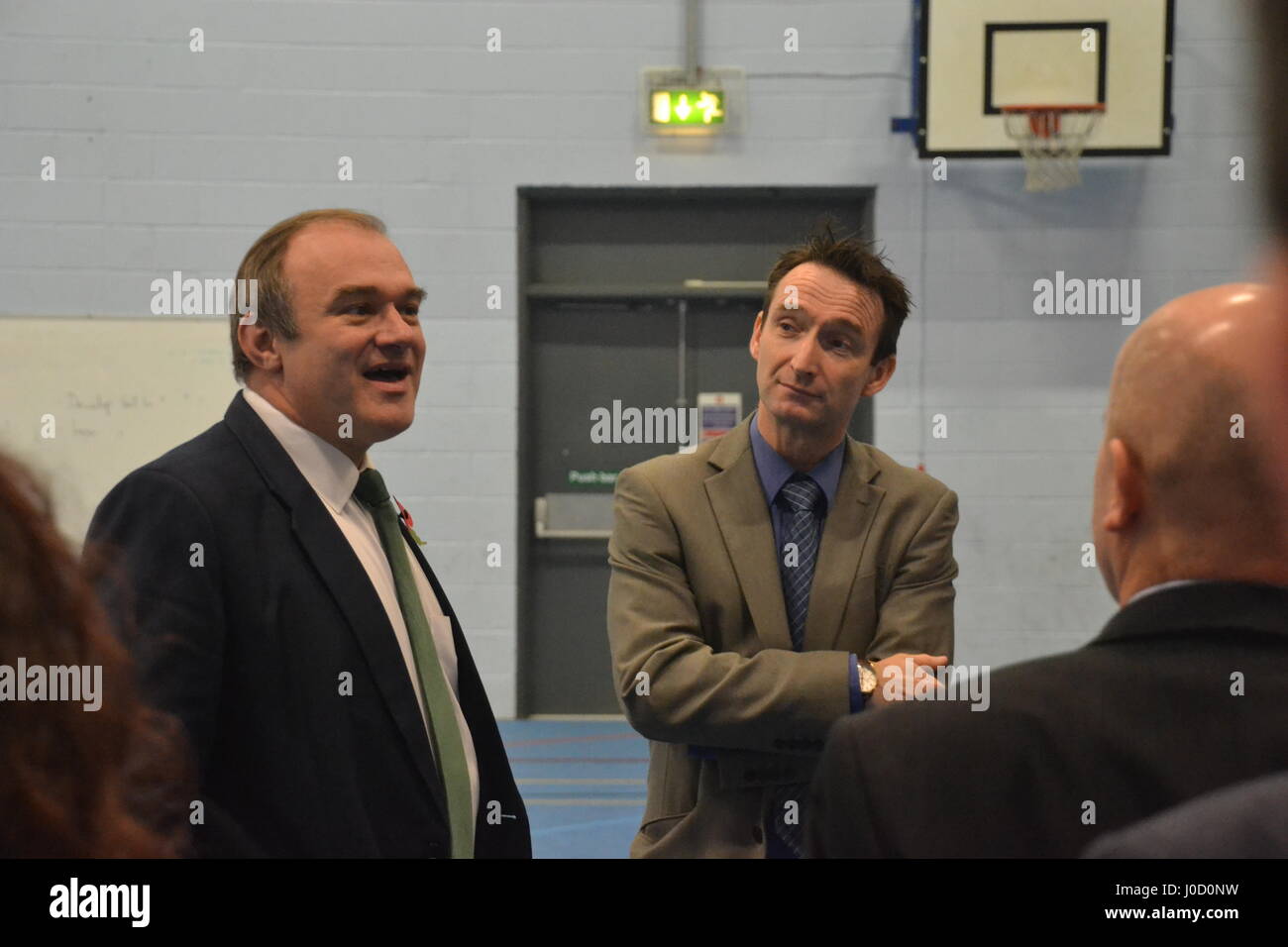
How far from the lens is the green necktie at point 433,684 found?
1640 mm

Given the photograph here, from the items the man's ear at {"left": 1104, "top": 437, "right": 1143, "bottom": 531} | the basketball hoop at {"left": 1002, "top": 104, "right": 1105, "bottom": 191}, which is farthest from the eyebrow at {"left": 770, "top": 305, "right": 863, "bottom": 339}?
the basketball hoop at {"left": 1002, "top": 104, "right": 1105, "bottom": 191}

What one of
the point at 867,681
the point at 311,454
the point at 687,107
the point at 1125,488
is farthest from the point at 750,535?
the point at 687,107

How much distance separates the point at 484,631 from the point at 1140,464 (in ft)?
16.5

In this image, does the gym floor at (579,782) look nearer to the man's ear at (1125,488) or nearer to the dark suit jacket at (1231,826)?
the man's ear at (1125,488)

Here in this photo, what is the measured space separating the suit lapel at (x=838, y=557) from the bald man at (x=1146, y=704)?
0.90m

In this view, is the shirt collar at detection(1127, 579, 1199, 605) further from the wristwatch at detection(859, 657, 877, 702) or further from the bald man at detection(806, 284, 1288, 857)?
the wristwatch at detection(859, 657, 877, 702)

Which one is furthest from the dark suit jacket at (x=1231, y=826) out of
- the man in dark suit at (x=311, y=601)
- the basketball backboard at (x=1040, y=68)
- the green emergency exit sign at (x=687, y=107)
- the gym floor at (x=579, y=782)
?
the green emergency exit sign at (x=687, y=107)

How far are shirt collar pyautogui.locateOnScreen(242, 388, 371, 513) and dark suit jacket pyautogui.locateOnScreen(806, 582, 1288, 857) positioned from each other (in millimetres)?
1044

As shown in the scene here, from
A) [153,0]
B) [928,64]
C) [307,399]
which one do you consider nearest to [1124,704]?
[307,399]

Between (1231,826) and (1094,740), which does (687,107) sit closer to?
(1094,740)

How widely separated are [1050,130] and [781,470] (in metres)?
4.11

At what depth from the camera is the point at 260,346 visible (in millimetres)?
1784

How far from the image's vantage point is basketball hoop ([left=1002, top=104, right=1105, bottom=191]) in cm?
530
